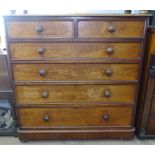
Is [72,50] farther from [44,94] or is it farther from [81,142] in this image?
[81,142]

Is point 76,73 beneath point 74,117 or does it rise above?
above

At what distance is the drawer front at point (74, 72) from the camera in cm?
141

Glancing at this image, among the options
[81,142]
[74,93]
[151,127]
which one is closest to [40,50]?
[74,93]

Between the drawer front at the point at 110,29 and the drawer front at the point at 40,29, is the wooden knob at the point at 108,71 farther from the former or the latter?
the drawer front at the point at 40,29

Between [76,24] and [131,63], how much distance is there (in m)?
0.50

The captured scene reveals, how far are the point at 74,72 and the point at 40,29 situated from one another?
398 millimetres

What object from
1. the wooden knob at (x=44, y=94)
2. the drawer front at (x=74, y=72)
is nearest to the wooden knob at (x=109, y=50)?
the drawer front at (x=74, y=72)

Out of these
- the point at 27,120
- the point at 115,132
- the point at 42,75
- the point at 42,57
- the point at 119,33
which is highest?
the point at 119,33

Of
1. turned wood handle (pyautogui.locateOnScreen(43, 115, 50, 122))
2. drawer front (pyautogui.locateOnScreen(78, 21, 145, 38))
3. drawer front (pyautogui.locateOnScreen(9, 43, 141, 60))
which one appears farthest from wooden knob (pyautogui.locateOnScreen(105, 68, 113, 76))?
turned wood handle (pyautogui.locateOnScreen(43, 115, 50, 122))

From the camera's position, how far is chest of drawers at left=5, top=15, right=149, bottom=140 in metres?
1.30

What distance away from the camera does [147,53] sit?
143cm

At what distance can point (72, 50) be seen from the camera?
Answer: 53.6 inches

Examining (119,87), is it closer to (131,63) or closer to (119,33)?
(131,63)
